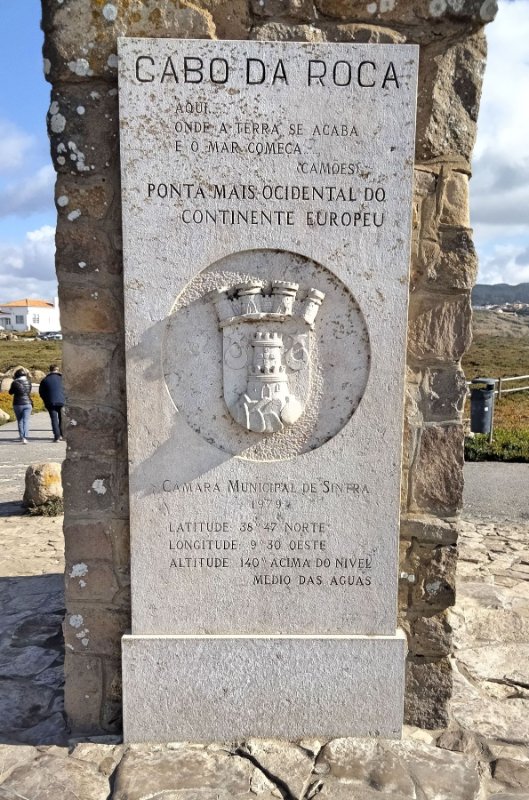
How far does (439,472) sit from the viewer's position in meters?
2.56

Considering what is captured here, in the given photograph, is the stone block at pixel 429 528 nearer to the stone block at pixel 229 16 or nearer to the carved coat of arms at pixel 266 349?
the carved coat of arms at pixel 266 349

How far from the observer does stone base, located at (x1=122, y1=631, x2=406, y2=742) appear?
8.19 ft

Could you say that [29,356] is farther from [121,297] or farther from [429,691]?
[429,691]

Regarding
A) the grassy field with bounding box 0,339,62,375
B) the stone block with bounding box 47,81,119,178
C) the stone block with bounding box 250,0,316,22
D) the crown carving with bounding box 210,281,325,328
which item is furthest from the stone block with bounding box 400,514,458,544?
the grassy field with bounding box 0,339,62,375

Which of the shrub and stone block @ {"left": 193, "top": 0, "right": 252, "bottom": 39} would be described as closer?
stone block @ {"left": 193, "top": 0, "right": 252, "bottom": 39}

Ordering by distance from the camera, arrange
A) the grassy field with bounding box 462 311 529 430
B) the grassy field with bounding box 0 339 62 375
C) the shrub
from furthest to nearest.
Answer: the grassy field with bounding box 0 339 62 375, the grassy field with bounding box 462 311 529 430, the shrub

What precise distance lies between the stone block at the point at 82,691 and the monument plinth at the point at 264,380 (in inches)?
7.3

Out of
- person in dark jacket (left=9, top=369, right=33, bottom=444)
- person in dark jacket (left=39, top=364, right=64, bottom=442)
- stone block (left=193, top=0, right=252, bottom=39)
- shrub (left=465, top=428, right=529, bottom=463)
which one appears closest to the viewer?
stone block (left=193, top=0, right=252, bottom=39)

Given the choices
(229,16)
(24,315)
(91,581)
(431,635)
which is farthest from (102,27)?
(24,315)

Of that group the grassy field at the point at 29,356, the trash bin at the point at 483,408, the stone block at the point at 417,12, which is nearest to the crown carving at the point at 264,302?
the stone block at the point at 417,12

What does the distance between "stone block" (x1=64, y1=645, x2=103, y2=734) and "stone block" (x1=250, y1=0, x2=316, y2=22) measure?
258 centimetres

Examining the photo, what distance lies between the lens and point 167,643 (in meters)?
2.49

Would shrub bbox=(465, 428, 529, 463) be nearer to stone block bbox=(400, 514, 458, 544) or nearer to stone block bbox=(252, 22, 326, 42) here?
stone block bbox=(400, 514, 458, 544)

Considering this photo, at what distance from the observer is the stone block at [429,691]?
2.62 m
